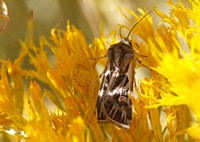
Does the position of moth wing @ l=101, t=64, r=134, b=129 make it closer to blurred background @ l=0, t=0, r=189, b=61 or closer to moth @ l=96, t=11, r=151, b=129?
moth @ l=96, t=11, r=151, b=129

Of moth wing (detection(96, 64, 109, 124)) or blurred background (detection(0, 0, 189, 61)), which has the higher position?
blurred background (detection(0, 0, 189, 61))

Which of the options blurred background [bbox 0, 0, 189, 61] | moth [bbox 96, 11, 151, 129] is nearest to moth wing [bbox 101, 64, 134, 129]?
moth [bbox 96, 11, 151, 129]

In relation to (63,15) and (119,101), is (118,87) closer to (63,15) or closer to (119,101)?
(119,101)

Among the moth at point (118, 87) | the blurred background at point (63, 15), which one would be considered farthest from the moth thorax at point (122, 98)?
the blurred background at point (63, 15)

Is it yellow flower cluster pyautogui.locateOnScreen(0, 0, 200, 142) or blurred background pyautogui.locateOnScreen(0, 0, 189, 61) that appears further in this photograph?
blurred background pyautogui.locateOnScreen(0, 0, 189, 61)

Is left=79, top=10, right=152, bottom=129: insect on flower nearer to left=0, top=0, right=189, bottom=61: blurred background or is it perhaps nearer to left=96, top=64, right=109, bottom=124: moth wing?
left=96, top=64, right=109, bottom=124: moth wing

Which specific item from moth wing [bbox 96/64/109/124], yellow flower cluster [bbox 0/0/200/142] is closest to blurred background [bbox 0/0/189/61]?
yellow flower cluster [bbox 0/0/200/142]

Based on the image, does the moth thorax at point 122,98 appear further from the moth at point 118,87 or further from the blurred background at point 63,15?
the blurred background at point 63,15
